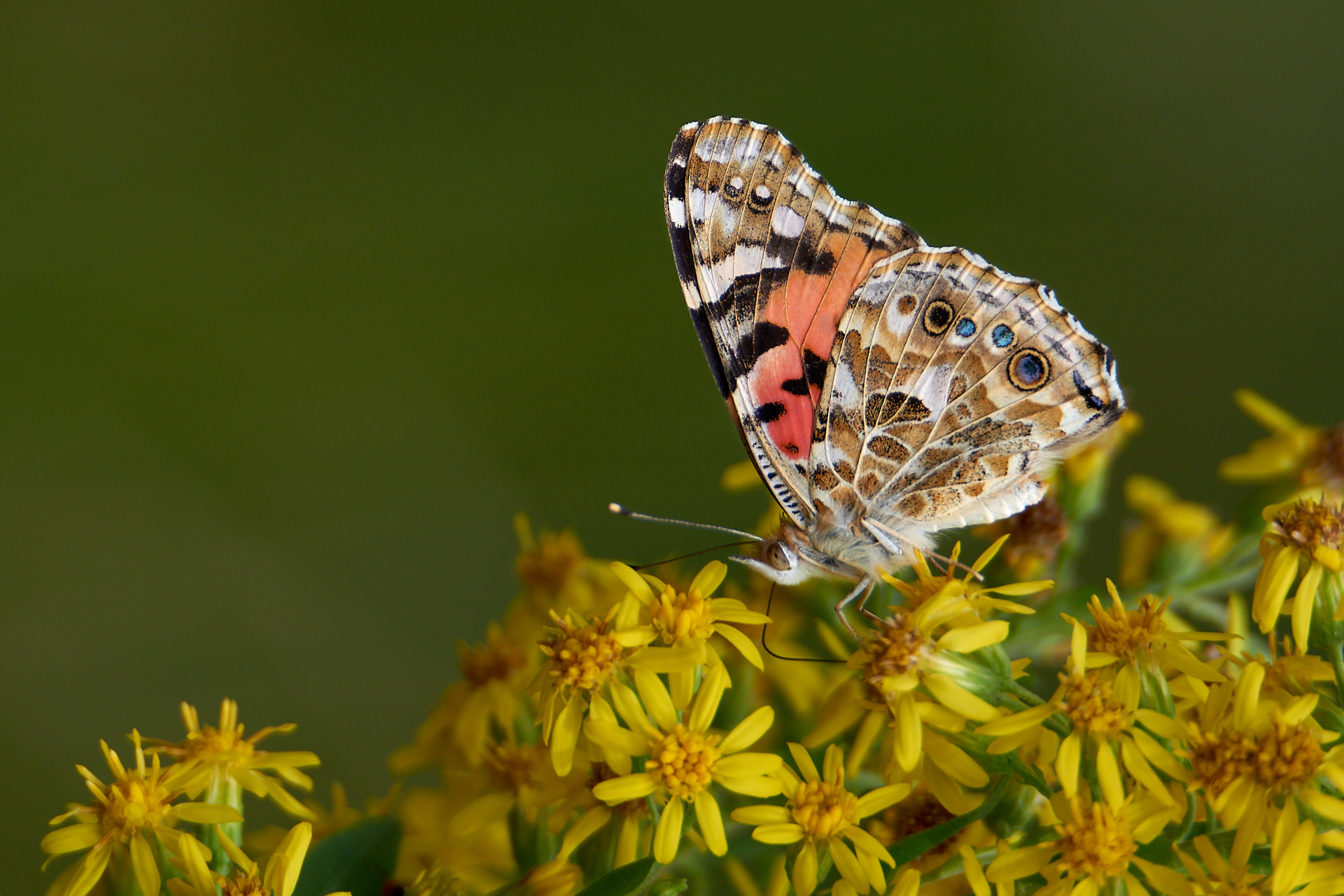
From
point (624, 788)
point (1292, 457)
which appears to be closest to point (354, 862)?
point (624, 788)

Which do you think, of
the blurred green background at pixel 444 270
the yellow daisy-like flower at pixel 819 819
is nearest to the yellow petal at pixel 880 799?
the yellow daisy-like flower at pixel 819 819

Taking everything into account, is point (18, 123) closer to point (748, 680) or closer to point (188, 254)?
point (188, 254)

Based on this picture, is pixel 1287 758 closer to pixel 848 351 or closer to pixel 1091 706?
pixel 1091 706

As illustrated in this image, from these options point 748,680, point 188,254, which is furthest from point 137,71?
point 748,680

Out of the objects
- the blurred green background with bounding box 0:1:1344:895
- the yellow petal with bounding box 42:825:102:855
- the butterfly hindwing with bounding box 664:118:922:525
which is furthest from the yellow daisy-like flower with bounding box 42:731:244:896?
the blurred green background with bounding box 0:1:1344:895

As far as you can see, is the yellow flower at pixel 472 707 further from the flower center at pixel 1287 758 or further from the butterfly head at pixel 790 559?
the flower center at pixel 1287 758

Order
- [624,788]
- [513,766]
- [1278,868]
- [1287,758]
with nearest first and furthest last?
1. [1278,868]
2. [1287,758]
3. [624,788]
4. [513,766]
